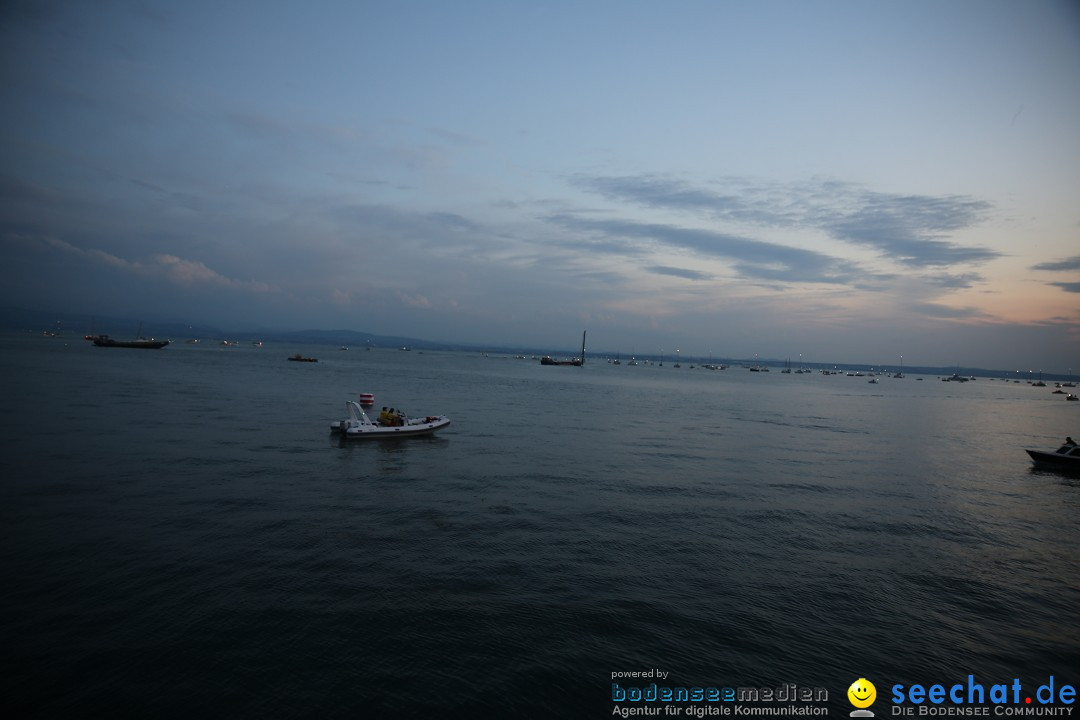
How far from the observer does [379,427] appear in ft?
118

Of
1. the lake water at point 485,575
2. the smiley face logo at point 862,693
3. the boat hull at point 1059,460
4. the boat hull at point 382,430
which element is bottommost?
the smiley face logo at point 862,693

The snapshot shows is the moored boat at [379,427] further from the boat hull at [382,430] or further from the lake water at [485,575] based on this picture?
the lake water at [485,575]

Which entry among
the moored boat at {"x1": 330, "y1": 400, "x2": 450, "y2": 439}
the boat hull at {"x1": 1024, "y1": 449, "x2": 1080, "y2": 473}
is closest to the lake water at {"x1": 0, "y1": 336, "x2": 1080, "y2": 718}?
the moored boat at {"x1": 330, "y1": 400, "x2": 450, "y2": 439}

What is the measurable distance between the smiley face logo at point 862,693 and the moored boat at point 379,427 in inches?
1163

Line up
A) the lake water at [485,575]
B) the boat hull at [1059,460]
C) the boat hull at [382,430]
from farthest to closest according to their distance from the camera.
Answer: the boat hull at [1059,460] < the boat hull at [382,430] < the lake water at [485,575]

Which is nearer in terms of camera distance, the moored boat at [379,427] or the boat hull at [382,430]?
the boat hull at [382,430]

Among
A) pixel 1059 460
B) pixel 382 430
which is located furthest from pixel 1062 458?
pixel 382 430

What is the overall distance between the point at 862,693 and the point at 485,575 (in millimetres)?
9185

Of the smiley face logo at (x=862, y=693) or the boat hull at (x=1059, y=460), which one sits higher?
the boat hull at (x=1059, y=460)

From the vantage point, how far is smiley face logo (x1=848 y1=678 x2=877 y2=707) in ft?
35.8

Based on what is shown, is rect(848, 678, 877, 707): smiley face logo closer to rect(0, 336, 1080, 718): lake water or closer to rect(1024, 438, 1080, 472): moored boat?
rect(0, 336, 1080, 718): lake water

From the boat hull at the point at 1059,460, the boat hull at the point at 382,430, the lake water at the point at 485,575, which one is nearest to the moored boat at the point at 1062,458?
the boat hull at the point at 1059,460

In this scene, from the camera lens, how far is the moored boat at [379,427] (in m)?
35.0

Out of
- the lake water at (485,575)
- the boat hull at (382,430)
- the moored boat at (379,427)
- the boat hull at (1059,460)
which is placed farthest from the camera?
the boat hull at (1059,460)
